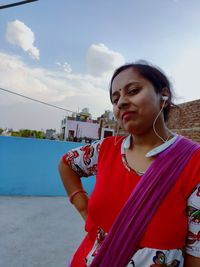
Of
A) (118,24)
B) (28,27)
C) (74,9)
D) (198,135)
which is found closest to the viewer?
(118,24)

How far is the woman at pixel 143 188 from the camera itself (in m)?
0.57

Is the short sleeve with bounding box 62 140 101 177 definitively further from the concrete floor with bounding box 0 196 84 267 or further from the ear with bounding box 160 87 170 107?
the concrete floor with bounding box 0 196 84 267

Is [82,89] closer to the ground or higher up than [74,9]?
closer to the ground

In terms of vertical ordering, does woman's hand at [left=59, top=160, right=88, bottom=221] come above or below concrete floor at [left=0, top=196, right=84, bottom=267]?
above

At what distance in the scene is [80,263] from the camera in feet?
2.39

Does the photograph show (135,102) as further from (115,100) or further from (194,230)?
(194,230)

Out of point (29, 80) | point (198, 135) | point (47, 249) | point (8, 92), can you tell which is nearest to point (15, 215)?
point (47, 249)

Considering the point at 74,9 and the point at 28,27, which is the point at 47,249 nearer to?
the point at 74,9

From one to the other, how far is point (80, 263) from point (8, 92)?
279 inches

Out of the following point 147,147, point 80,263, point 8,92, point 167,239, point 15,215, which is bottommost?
point 15,215

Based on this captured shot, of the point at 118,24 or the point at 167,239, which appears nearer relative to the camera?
the point at 167,239

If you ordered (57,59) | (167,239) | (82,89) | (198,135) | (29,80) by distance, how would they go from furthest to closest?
1. (82,89)
2. (29,80)
3. (57,59)
4. (198,135)
5. (167,239)

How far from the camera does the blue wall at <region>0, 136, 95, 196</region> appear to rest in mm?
4223

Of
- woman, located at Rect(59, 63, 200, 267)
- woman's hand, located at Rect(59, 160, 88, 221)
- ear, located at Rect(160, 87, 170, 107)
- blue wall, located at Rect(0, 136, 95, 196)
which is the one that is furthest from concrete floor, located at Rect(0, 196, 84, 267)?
ear, located at Rect(160, 87, 170, 107)
